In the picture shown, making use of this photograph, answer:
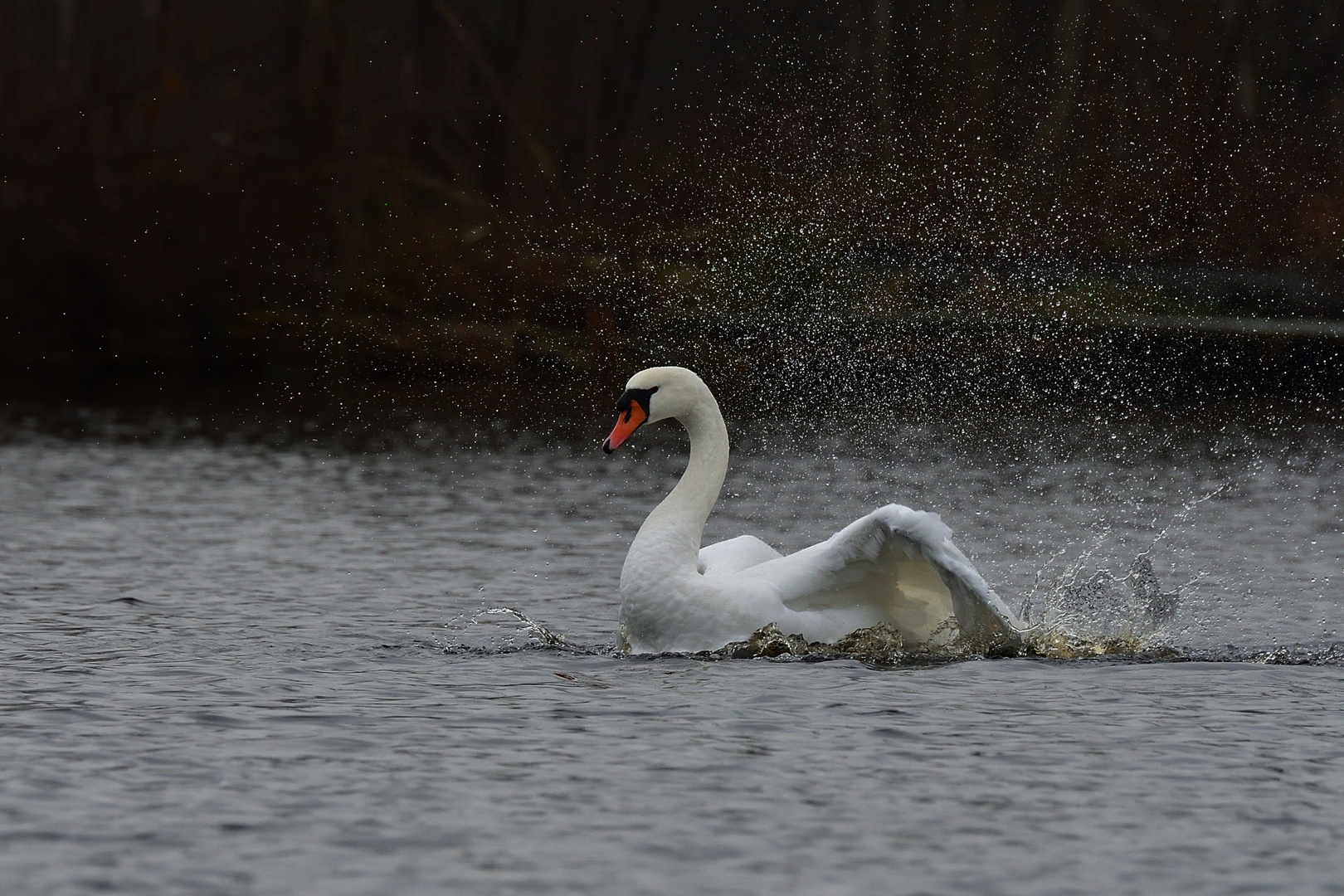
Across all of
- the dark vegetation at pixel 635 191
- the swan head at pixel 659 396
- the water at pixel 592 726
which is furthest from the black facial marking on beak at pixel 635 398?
the dark vegetation at pixel 635 191

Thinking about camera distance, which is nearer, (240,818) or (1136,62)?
(240,818)

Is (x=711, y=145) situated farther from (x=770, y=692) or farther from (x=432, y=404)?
(x=770, y=692)

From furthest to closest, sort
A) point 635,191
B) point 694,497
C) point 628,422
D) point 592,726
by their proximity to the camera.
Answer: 1. point 635,191
2. point 628,422
3. point 694,497
4. point 592,726

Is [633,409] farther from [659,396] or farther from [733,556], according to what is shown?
[733,556]

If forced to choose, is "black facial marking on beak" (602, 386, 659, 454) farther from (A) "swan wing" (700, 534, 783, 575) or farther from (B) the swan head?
(A) "swan wing" (700, 534, 783, 575)

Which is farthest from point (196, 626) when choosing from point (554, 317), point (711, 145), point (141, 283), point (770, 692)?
point (711, 145)

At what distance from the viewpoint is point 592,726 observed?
8078 mm

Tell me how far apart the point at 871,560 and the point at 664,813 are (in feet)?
9.72

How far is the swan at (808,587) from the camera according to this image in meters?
9.13

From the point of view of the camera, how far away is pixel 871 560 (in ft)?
30.8

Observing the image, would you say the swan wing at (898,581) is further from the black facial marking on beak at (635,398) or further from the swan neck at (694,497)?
the black facial marking on beak at (635,398)

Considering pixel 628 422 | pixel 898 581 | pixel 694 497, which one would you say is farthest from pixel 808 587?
pixel 628 422

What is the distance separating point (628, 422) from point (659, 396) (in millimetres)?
221

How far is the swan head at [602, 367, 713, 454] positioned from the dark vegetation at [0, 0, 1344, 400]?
17656 mm
